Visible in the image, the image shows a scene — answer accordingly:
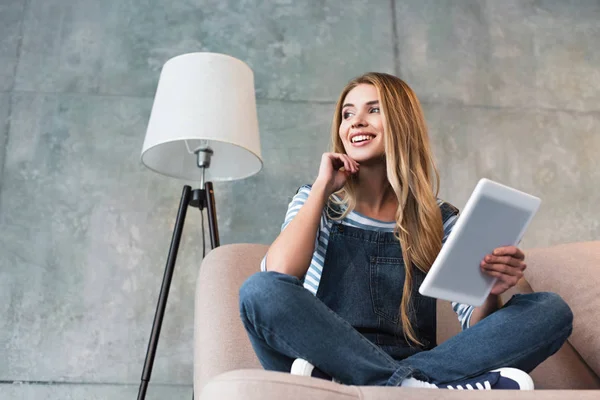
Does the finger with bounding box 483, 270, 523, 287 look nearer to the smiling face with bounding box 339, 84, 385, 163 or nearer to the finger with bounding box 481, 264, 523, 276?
the finger with bounding box 481, 264, 523, 276

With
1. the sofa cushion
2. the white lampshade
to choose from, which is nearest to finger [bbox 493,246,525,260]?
the sofa cushion

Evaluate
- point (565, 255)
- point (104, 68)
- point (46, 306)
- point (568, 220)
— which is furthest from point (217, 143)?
point (568, 220)

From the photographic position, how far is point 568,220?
9.57 feet

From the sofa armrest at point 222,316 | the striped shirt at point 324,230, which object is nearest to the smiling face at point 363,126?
the striped shirt at point 324,230

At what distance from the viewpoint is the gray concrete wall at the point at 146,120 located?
8.59ft

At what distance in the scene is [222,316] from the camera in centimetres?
171

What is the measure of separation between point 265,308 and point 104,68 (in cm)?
192

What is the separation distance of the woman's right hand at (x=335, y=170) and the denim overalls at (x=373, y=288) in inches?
4.6

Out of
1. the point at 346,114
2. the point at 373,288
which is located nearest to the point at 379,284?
the point at 373,288

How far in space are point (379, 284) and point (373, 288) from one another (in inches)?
0.9

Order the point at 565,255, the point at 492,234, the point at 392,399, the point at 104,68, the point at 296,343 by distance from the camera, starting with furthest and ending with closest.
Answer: the point at 104,68, the point at 565,255, the point at 492,234, the point at 296,343, the point at 392,399

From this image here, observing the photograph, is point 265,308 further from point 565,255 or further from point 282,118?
point 282,118

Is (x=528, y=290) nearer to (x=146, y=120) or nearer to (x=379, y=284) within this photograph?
(x=379, y=284)

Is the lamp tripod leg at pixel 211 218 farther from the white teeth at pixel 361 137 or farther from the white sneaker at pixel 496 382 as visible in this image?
the white sneaker at pixel 496 382
